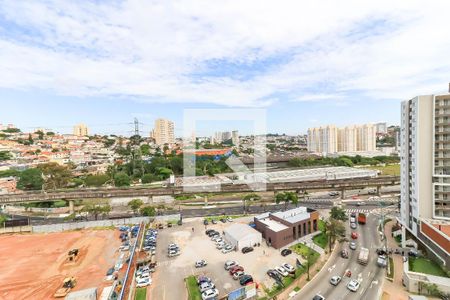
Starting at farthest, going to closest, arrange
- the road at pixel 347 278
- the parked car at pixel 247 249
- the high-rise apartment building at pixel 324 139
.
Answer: the high-rise apartment building at pixel 324 139 < the parked car at pixel 247 249 < the road at pixel 347 278

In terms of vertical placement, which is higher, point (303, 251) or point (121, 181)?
point (121, 181)

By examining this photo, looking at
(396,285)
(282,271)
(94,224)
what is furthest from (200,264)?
(94,224)

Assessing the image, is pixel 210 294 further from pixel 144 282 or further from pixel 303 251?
pixel 303 251

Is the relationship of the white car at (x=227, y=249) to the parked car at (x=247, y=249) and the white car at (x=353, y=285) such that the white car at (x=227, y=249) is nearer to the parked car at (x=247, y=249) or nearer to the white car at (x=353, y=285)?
the parked car at (x=247, y=249)

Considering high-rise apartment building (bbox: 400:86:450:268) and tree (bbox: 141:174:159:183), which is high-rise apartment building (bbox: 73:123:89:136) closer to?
tree (bbox: 141:174:159:183)

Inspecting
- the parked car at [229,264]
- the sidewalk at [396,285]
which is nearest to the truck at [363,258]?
the sidewalk at [396,285]

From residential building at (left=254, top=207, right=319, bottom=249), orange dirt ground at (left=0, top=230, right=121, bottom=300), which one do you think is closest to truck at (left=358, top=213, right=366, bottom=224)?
residential building at (left=254, top=207, right=319, bottom=249)

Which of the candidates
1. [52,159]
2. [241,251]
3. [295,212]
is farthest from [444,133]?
[52,159]

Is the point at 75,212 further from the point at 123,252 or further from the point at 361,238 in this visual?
the point at 361,238
